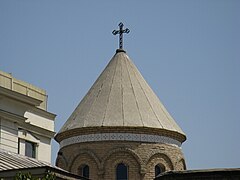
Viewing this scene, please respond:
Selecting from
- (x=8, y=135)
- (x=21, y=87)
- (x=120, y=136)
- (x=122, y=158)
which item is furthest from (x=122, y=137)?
(x=8, y=135)

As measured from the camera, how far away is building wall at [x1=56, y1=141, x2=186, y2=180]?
112ft

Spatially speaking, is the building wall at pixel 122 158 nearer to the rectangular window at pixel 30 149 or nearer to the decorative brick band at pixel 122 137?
the decorative brick band at pixel 122 137

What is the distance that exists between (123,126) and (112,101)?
8.06 ft

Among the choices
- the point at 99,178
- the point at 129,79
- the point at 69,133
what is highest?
the point at 129,79

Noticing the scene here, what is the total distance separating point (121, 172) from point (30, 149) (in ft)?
27.9

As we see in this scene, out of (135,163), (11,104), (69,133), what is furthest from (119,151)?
(11,104)

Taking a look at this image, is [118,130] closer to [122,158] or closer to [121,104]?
[122,158]

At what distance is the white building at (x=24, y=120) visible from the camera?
80.3 ft

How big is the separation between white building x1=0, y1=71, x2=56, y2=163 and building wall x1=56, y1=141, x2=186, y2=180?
6.25m

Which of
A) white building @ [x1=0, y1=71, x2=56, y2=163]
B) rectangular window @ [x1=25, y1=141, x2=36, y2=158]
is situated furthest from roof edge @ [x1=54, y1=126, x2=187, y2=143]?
rectangular window @ [x1=25, y1=141, x2=36, y2=158]

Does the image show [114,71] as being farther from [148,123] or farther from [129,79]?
[148,123]

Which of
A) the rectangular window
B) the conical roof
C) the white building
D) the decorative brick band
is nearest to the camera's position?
the white building

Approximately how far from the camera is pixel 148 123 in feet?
116

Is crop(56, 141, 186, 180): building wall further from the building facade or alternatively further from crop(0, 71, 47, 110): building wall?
crop(0, 71, 47, 110): building wall
